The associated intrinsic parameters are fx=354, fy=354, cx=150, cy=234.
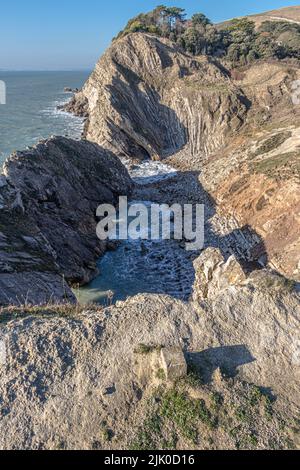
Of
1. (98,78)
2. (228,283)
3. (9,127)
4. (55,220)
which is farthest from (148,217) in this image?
(9,127)

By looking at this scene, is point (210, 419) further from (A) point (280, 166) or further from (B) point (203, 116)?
(B) point (203, 116)

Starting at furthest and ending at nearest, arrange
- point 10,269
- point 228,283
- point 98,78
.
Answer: point 98,78, point 10,269, point 228,283

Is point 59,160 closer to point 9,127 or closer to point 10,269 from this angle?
point 10,269

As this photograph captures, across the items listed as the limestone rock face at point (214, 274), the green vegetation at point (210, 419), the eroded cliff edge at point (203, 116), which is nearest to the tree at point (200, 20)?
the eroded cliff edge at point (203, 116)

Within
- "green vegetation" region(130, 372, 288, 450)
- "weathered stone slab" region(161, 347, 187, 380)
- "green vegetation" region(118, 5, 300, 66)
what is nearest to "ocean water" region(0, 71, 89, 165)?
"green vegetation" region(118, 5, 300, 66)

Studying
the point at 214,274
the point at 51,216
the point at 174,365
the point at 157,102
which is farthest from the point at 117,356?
the point at 157,102

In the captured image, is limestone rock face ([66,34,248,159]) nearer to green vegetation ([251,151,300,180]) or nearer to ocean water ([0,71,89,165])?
ocean water ([0,71,89,165])
